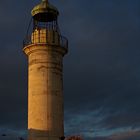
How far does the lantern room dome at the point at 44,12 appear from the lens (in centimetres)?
4400

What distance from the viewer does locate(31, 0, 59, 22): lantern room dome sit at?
144ft

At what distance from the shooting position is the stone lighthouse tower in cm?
4116

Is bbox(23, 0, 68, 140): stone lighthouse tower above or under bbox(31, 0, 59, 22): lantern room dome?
under

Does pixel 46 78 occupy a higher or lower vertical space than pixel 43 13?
lower

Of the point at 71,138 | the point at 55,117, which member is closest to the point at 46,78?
the point at 55,117

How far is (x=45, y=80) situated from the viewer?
4191 cm

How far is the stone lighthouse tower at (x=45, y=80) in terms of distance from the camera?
135 feet

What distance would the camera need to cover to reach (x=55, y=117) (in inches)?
1631

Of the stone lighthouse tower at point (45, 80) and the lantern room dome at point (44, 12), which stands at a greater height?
the lantern room dome at point (44, 12)

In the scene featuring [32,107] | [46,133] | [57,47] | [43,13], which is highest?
[43,13]

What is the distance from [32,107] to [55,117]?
237 centimetres

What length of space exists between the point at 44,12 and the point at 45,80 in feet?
23.2

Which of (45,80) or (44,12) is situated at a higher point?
(44,12)

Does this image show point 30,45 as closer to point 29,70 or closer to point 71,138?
point 29,70
